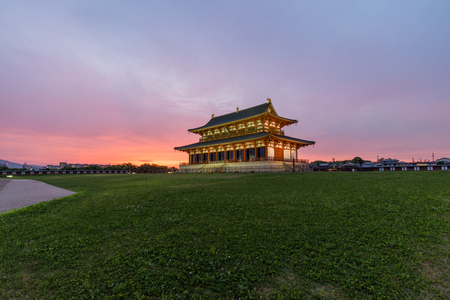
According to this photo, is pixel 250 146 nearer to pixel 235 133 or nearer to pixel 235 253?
pixel 235 133

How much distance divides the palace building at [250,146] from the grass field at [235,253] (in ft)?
81.4

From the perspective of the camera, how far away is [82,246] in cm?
412

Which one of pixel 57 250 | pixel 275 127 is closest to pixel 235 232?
pixel 57 250

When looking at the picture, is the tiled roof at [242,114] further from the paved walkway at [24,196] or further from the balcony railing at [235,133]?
the paved walkway at [24,196]

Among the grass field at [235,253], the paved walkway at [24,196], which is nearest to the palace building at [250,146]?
the paved walkway at [24,196]

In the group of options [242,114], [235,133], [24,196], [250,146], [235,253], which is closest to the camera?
[235,253]

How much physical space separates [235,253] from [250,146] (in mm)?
33295

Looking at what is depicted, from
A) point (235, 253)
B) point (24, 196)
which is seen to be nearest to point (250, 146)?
point (24, 196)

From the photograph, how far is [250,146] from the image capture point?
3653cm

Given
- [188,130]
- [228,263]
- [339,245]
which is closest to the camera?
[228,263]

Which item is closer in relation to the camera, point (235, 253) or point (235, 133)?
point (235, 253)

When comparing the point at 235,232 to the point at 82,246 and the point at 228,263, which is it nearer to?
the point at 228,263

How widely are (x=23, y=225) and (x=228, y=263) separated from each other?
6209 millimetres

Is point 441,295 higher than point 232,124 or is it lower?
lower
